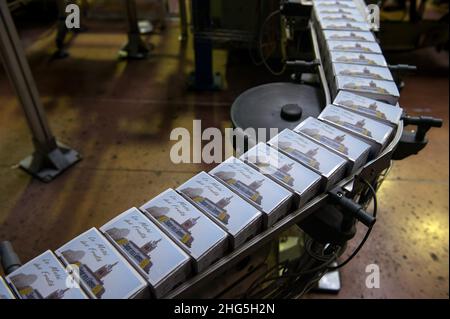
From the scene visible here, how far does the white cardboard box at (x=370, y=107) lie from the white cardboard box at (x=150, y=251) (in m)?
0.86

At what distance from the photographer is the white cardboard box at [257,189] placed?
107 cm

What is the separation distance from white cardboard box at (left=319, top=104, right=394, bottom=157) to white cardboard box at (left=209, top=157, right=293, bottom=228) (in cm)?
38

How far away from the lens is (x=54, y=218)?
2.02 metres

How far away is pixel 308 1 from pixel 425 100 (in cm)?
220

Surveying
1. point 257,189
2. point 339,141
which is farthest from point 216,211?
point 339,141

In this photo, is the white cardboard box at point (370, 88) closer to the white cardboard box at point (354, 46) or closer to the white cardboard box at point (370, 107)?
the white cardboard box at point (370, 107)

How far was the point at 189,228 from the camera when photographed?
3.32ft

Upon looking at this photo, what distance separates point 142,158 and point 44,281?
4.85 feet

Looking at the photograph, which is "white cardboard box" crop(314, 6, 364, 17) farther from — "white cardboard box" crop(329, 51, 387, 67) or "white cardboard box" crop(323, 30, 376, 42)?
"white cardboard box" crop(329, 51, 387, 67)

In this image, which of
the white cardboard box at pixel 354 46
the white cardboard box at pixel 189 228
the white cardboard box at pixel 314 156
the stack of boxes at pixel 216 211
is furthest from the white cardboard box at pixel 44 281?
the white cardboard box at pixel 354 46

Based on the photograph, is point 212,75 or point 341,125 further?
point 212,75

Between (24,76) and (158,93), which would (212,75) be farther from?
(24,76)

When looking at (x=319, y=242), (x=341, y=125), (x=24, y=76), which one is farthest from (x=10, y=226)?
(x=341, y=125)

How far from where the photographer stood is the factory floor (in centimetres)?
185
